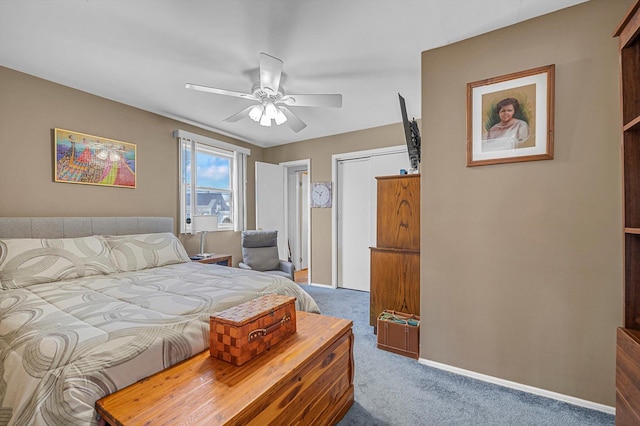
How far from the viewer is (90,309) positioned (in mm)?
1493

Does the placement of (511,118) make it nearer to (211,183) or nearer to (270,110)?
(270,110)

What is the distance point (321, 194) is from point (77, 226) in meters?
3.11

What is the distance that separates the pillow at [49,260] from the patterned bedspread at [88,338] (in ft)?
0.34

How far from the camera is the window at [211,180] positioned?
3.80 metres

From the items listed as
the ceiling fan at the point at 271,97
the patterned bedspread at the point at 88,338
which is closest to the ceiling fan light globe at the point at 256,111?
the ceiling fan at the point at 271,97

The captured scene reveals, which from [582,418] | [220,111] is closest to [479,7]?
[582,418]

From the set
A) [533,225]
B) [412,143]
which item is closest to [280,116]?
[412,143]

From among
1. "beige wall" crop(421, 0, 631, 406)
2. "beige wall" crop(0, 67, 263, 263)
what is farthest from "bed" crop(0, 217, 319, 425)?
"beige wall" crop(421, 0, 631, 406)

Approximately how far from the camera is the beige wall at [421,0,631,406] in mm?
1650

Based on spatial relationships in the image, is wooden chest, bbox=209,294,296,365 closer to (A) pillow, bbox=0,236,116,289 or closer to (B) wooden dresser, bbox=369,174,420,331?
(B) wooden dresser, bbox=369,174,420,331

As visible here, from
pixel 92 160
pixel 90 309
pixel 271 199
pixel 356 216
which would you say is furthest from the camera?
pixel 271 199

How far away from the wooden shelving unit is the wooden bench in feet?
3.96

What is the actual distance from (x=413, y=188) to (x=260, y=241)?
2356 mm

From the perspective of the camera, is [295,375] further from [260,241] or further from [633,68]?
[260,241]
